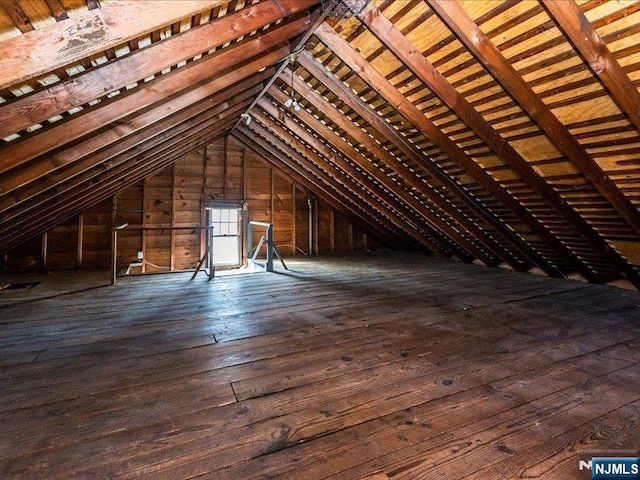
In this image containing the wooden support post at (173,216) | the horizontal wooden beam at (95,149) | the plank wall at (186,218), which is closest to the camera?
the horizontal wooden beam at (95,149)

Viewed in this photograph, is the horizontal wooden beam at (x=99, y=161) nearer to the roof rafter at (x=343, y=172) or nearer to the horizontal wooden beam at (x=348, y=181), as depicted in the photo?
the roof rafter at (x=343, y=172)

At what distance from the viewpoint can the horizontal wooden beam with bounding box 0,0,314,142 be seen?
167cm

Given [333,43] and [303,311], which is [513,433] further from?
[333,43]

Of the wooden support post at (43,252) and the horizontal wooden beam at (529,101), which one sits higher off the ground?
the horizontal wooden beam at (529,101)

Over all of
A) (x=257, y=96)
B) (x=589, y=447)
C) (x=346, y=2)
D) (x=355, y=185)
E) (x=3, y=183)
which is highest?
(x=257, y=96)

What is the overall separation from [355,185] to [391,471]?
531 cm

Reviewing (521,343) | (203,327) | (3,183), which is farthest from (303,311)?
(3,183)

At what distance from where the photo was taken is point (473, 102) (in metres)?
3.02

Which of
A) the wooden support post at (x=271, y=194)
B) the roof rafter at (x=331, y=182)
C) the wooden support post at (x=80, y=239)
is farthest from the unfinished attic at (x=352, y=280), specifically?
the wooden support post at (x=271, y=194)

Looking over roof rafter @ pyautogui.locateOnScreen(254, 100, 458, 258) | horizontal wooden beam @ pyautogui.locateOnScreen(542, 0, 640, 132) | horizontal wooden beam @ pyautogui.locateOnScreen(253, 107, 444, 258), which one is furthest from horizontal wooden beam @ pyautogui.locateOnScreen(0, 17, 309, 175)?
horizontal wooden beam @ pyautogui.locateOnScreen(253, 107, 444, 258)

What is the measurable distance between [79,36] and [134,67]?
55 cm

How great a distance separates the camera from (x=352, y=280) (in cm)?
497

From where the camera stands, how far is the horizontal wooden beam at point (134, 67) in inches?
65.9

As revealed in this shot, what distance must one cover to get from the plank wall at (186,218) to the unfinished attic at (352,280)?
0.89 m
